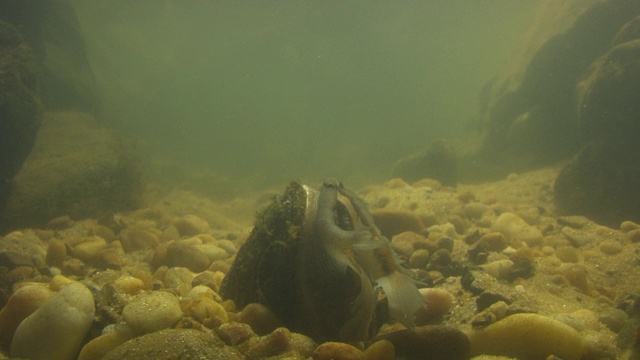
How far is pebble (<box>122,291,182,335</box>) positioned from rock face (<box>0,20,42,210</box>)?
624cm

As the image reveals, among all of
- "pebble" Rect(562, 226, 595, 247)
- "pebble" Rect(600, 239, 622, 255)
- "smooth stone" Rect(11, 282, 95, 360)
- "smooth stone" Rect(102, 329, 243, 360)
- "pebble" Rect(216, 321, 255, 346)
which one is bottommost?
"smooth stone" Rect(11, 282, 95, 360)

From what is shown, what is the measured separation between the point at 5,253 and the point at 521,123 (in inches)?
587

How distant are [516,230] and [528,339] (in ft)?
11.9

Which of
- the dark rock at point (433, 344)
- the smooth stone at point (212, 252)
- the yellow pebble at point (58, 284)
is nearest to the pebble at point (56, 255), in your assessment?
the yellow pebble at point (58, 284)

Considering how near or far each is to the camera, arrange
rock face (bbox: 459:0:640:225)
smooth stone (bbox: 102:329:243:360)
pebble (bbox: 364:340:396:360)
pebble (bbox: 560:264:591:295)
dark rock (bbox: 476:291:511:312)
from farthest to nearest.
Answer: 1. rock face (bbox: 459:0:640:225)
2. pebble (bbox: 560:264:591:295)
3. dark rock (bbox: 476:291:511:312)
4. pebble (bbox: 364:340:396:360)
5. smooth stone (bbox: 102:329:243:360)

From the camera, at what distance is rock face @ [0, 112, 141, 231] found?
665 cm

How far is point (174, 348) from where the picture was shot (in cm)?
178

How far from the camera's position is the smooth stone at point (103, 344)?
204cm

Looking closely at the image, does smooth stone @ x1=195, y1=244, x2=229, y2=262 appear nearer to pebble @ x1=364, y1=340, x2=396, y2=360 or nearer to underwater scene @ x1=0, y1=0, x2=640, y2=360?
underwater scene @ x1=0, y1=0, x2=640, y2=360

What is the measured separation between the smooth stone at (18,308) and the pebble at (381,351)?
223 cm

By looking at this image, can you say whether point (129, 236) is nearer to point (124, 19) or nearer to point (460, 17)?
point (124, 19)

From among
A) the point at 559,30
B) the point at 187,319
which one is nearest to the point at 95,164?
the point at 187,319

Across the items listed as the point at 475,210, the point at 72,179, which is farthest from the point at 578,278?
the point at 72,179

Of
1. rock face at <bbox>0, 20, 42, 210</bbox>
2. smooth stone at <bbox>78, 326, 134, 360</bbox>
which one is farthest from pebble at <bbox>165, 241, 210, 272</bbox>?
rock face at <bbox>0, 20, 42, 210</bbox>
